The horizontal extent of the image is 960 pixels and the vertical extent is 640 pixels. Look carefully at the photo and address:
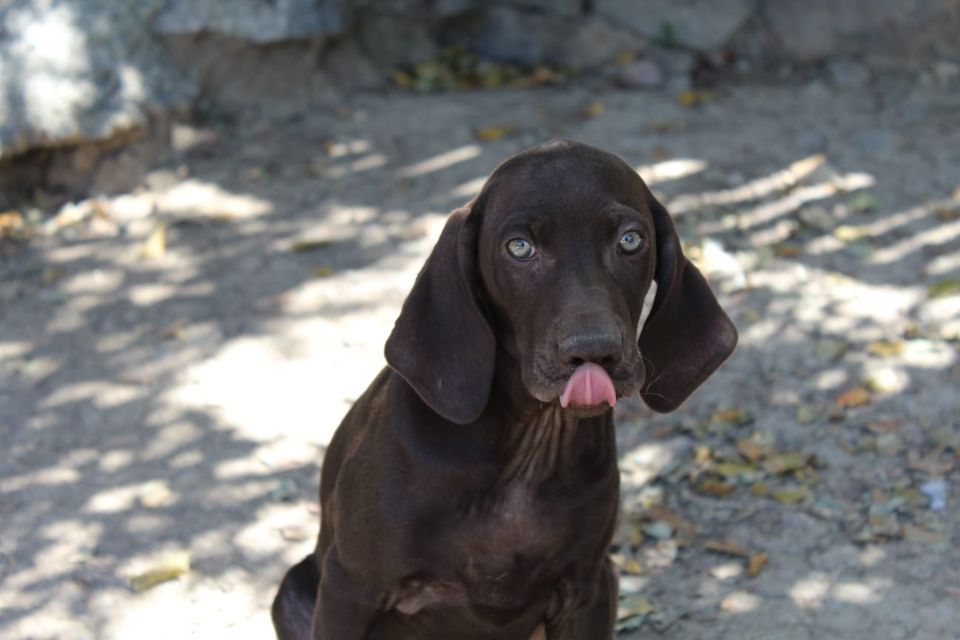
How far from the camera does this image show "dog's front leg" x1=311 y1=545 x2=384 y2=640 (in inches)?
158

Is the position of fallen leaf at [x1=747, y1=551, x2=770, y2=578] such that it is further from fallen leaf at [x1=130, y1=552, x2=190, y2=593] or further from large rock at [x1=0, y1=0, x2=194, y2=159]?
large rock at [x1=0, y1=0, x2=194, y2=159]

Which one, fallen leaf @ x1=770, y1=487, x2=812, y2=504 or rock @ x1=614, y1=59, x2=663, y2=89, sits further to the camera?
rock @ x1=614, y1=59, x2=663, y2=89

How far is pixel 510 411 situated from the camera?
397cm

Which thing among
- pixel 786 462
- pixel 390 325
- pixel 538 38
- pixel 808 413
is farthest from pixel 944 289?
pixel 538 38

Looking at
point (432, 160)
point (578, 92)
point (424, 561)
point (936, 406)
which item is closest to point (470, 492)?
point (424, 561)

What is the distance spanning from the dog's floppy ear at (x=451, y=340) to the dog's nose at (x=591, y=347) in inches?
13.8

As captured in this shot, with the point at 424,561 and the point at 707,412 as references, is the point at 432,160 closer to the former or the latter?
the point at 707,412

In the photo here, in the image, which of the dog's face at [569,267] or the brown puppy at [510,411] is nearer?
the dog's face at [569,267]

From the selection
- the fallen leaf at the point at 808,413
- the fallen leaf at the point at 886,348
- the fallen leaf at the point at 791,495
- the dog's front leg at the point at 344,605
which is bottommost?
the fallen leaf at the point at 791,495

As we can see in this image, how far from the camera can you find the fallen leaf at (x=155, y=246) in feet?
23.9

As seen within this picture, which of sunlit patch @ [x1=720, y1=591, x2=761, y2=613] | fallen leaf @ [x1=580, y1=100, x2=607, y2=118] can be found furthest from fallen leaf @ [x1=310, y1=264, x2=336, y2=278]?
sunlit patch @ [x1=720, y1=591, x2=761, y2=613]

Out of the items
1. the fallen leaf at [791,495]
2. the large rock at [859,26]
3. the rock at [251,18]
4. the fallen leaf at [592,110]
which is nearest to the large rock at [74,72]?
the rock at [251,18]

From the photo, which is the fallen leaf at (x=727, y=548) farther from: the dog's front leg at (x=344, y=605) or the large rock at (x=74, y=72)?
the large rock at (x=74, y=72)

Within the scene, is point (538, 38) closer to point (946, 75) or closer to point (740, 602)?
point (946, 75)
